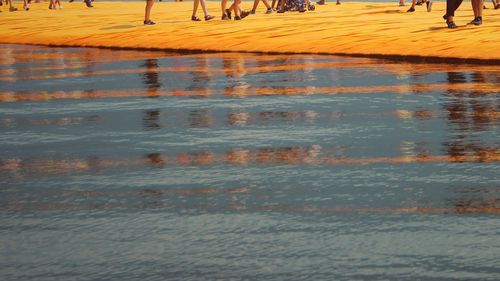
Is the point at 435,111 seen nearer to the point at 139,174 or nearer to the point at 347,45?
the point at 139,174

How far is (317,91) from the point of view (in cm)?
1410

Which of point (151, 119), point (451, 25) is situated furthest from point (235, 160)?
point (451, 25)

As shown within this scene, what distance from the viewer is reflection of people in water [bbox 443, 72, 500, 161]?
365 inches

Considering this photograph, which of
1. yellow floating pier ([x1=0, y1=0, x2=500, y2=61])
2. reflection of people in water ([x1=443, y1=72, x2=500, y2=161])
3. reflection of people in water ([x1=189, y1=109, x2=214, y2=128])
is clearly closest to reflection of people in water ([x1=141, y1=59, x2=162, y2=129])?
reflection of people in water ([x1=189, y1=109, x2=214, y2=128])

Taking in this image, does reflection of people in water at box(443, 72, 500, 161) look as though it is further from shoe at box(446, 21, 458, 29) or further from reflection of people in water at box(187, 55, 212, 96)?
shoe at box(446, 21, 458, 29)

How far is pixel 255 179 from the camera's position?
8.27 meters

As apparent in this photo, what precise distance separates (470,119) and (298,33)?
12.2m

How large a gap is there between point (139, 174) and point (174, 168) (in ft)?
1.00

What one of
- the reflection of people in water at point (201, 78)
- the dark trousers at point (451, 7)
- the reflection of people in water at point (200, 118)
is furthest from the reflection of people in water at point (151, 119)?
the dark trousers at point (451, 7)

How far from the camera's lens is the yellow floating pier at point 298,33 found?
19125 millimetres

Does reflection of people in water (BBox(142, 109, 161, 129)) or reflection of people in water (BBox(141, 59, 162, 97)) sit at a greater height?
reflection of people in water (BBox(142, 109, 161, 129))

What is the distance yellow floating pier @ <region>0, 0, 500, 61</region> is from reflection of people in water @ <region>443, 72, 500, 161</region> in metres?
3.99

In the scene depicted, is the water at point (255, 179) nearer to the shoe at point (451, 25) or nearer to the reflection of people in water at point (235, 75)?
the reflection of people in water at point (235, 75)

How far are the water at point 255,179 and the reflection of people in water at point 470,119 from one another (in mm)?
22
